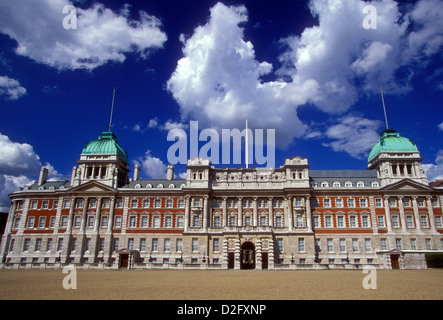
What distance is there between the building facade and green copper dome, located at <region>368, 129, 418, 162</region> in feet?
0.74

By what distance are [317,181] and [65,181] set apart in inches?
2241

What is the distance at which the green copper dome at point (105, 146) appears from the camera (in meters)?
71.0

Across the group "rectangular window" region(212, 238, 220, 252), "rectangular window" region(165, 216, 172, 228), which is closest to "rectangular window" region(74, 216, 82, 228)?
"rectangular window" region(165, 216, 172, 228)

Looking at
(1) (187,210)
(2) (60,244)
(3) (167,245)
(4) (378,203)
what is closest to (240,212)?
(1) (187,210)

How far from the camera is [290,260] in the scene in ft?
190

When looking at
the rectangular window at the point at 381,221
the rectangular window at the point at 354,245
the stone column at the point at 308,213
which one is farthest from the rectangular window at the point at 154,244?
the rectangular window at the point at 381,221

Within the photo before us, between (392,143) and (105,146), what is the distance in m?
63.8

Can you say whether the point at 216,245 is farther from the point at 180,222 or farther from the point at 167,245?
the point at 167,245

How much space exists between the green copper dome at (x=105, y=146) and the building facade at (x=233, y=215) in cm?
114

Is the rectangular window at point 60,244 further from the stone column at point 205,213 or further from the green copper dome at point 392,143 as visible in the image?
the green copper dome at point 392,143

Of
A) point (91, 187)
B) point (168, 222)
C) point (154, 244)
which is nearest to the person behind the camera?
point (154, 244)

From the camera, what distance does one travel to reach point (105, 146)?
7194cm
